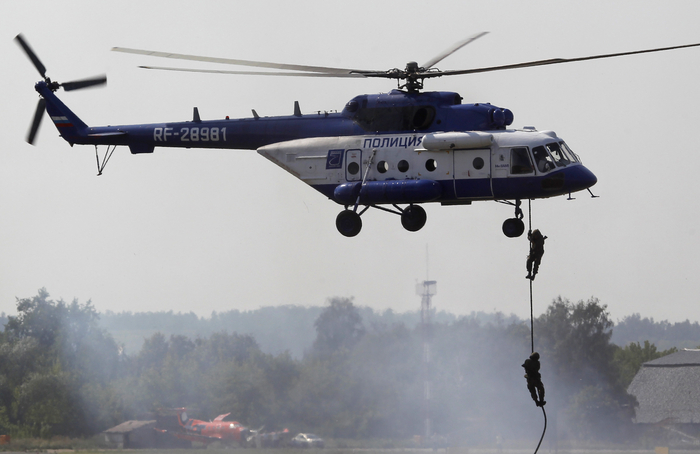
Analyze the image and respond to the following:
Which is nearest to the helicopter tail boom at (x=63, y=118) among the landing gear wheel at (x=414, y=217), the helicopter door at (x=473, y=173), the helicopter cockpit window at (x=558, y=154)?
the landing gear wheel at (x=414, y=217)

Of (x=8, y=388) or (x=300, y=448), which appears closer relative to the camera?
(x=300, y=448)

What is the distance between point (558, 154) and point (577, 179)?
34.9 inches

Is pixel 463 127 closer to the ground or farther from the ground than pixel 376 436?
farther from the ground

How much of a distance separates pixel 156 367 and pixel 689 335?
70.0 meters

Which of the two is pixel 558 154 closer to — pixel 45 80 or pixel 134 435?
pixel 45 80

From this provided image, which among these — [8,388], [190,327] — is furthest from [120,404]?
[190,327]

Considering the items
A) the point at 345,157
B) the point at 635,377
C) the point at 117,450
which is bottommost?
the point at 117,450

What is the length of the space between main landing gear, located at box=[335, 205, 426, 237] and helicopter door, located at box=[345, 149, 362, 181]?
943 mm

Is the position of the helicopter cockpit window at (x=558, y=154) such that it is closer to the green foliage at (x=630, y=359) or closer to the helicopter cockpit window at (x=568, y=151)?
the helicopter cockpit window at (x=568, y=151)

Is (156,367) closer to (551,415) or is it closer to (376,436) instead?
(376,436)

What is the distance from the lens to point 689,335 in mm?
115750

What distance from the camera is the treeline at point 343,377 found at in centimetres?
7125

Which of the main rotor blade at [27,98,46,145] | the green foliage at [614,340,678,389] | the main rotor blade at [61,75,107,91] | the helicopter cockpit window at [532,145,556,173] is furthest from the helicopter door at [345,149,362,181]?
the green foliage at [614,340,678,389]

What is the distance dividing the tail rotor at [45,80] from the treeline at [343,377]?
1511 inches
